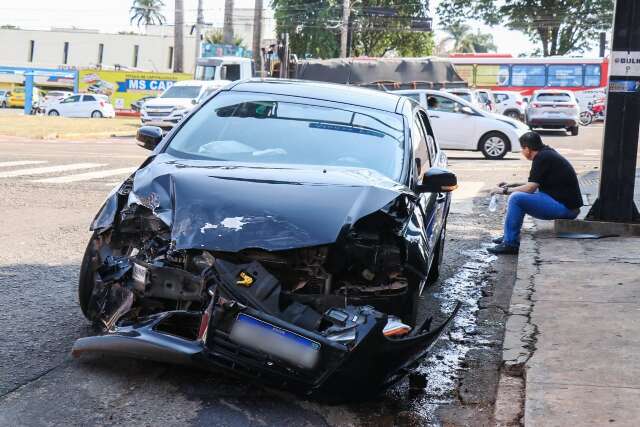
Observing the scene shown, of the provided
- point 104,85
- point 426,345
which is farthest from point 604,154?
point 104,85

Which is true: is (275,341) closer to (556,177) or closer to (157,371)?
(157,371)

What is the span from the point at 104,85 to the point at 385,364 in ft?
161

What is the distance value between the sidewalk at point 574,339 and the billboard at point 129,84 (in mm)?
43179

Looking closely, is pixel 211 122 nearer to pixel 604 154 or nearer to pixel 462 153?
pixel 604 154

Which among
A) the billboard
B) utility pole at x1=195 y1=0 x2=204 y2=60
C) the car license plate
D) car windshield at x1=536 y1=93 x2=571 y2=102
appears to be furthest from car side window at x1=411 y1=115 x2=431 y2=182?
utility pole at x1=195 y1=0 x2=204 y2=60

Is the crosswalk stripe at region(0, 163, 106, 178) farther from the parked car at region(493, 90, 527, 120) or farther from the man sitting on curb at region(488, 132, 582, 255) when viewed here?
the parked car at region(493, 90, 527, 120)

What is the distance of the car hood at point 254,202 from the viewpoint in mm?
4223

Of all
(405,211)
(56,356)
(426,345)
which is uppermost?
(405,211)

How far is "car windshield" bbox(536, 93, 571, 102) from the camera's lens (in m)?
33.2

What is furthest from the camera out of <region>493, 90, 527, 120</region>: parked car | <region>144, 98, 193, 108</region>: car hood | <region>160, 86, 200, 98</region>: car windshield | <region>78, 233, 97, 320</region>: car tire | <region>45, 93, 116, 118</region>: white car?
<region>45, 93, 116, 118</region>: white car

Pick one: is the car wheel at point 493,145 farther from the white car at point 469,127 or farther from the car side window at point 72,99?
the car side window at point 72,99

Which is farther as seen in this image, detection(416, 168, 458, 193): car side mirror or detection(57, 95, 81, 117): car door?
detection(57, 95, 81, 117): car door

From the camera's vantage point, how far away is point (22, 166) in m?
15.1

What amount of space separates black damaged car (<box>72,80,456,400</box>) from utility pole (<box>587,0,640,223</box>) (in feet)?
13.7
